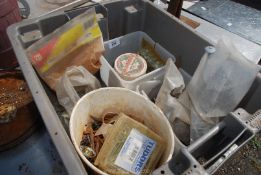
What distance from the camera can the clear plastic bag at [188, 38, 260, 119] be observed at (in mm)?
642

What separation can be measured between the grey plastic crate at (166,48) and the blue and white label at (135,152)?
0.08 m

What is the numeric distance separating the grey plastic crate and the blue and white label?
8 cm

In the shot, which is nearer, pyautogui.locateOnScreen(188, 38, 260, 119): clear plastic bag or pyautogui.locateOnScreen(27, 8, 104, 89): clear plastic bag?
pyautogui.locateOnScreen(188, 38, 260, 119): clear plastic bag

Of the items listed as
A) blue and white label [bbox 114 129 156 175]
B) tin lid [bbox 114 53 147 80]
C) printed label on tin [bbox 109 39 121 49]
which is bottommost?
blue and white label [bbox 114 129 156 175]

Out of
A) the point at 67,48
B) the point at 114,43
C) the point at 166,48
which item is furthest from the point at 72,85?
the point at 166,48

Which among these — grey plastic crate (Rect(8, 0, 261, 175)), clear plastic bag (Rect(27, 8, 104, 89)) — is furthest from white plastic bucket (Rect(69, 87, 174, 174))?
clear plastic bag (Rect(27, 8, 104, 89))

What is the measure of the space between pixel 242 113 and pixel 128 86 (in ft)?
1.18

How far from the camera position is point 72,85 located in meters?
0.78

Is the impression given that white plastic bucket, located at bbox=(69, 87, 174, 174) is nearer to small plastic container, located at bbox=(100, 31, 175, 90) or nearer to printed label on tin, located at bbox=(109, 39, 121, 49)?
small plastic container, located at bbox=(100, 31, 175, 90)

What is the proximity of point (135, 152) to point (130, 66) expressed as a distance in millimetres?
329

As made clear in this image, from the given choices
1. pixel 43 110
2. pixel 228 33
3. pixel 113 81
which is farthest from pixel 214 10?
pixel 43 110

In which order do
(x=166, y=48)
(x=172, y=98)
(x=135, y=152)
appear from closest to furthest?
(x=135, y=152) → (x=172, y=98) → (x=166, y=48)

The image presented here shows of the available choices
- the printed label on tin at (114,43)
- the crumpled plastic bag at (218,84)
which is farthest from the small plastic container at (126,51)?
the crumpled plastic bag at (218,84)

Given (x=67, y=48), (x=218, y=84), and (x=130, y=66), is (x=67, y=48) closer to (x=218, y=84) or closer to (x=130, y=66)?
(x=130, y=66)
